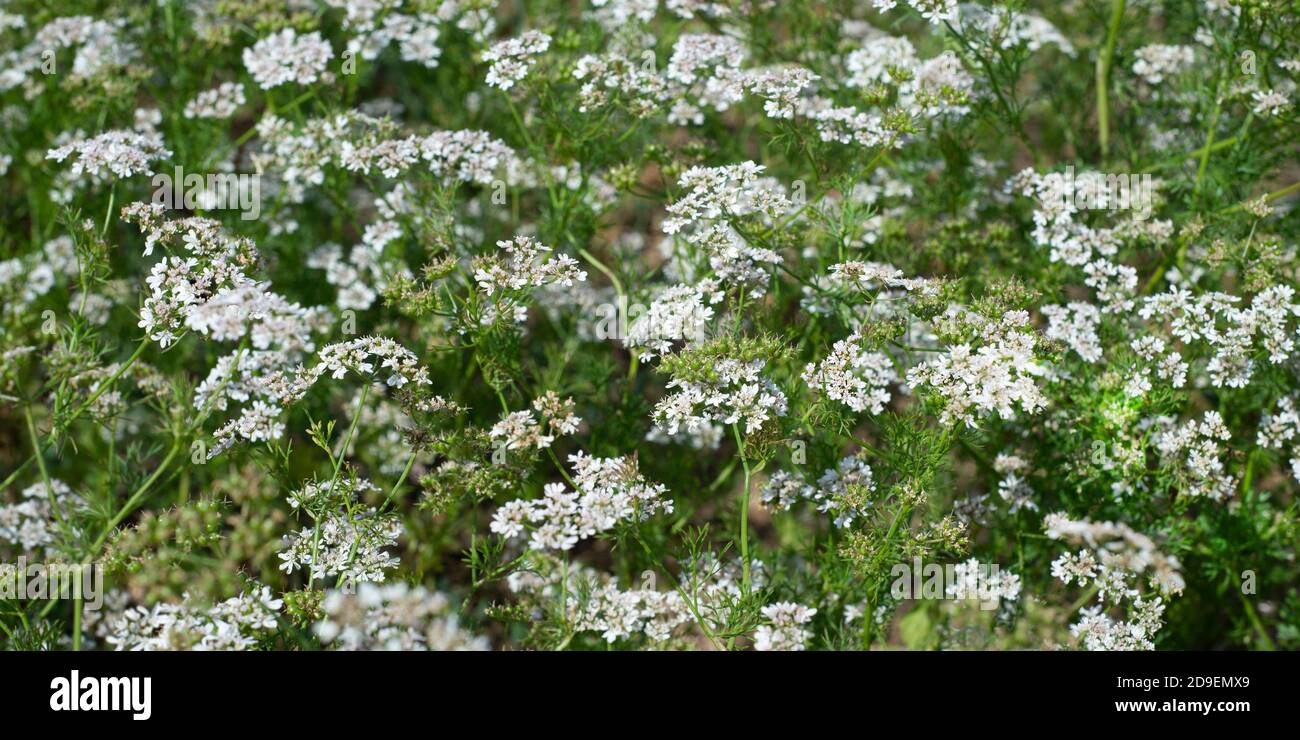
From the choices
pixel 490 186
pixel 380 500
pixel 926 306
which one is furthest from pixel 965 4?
pixel 380 500

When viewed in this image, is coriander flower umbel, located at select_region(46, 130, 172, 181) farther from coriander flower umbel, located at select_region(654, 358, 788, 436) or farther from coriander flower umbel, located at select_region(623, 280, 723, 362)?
coriander flower umbel, located at select_region(654, 358, 788, 436)

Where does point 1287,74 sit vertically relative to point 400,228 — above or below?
above

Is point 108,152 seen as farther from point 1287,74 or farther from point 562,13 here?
point 1287,74

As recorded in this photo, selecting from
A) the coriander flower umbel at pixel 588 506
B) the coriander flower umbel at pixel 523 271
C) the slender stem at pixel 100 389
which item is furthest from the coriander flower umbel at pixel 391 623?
the slender stem at pixel 100 389

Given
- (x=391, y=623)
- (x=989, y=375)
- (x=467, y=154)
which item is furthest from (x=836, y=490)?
(x=467, y=154)

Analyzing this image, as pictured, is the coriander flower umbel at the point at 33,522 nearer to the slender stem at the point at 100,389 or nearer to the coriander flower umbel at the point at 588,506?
the slender stem at the point at 100,389
